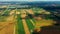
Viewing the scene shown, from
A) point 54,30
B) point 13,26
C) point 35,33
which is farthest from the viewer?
point 13,26

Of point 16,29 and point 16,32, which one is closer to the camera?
point 16,32

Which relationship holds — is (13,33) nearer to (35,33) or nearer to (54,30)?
(35,33)

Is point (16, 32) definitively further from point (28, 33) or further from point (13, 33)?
point (28, 33)

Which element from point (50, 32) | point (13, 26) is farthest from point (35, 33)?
point (13, 26)

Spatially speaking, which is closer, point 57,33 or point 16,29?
point 57,33

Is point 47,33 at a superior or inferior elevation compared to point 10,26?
inferior

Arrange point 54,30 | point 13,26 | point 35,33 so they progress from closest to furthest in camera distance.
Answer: point 35,33 → point 54,30 → point 13,26

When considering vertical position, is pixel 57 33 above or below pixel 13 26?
below

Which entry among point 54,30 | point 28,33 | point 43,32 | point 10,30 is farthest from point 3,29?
point 54,30
